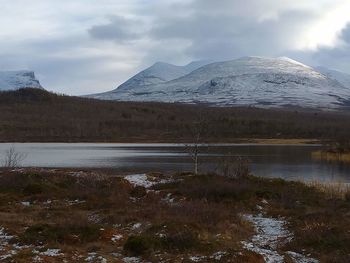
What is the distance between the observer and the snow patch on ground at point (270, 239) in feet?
49.5

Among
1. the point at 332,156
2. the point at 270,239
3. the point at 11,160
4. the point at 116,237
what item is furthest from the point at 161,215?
Answer: the point at 332,156

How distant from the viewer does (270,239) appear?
18.3m

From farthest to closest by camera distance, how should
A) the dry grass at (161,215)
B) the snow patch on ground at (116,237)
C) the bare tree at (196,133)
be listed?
the bare tree at (196,133) < the snow patch on ground at (116,237) < the dry grass at (161,215)

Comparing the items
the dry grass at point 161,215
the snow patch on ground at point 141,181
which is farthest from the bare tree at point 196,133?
Result: the dry grass at point 161,215

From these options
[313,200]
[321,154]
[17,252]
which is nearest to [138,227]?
[17,252]

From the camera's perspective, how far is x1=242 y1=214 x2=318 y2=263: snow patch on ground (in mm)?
15086

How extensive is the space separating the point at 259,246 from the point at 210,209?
5.68m

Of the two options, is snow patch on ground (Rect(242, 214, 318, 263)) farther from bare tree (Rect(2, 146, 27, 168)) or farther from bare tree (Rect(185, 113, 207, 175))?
bare tree (Rect(2, 146, 27, 168))

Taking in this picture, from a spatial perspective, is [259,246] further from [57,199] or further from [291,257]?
[57,199]

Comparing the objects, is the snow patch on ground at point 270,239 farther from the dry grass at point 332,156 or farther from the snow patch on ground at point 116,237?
the dry grass at point 332,156

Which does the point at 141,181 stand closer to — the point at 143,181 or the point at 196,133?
the point at 143,181

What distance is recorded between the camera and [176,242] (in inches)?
628

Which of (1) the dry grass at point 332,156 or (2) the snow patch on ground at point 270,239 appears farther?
(1) the dry grass at point 332,156

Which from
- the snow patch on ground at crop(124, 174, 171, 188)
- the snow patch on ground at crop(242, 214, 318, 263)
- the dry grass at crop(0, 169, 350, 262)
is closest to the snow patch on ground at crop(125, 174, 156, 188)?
the snow patch on ground at crop(124, 174, 171, 188)
